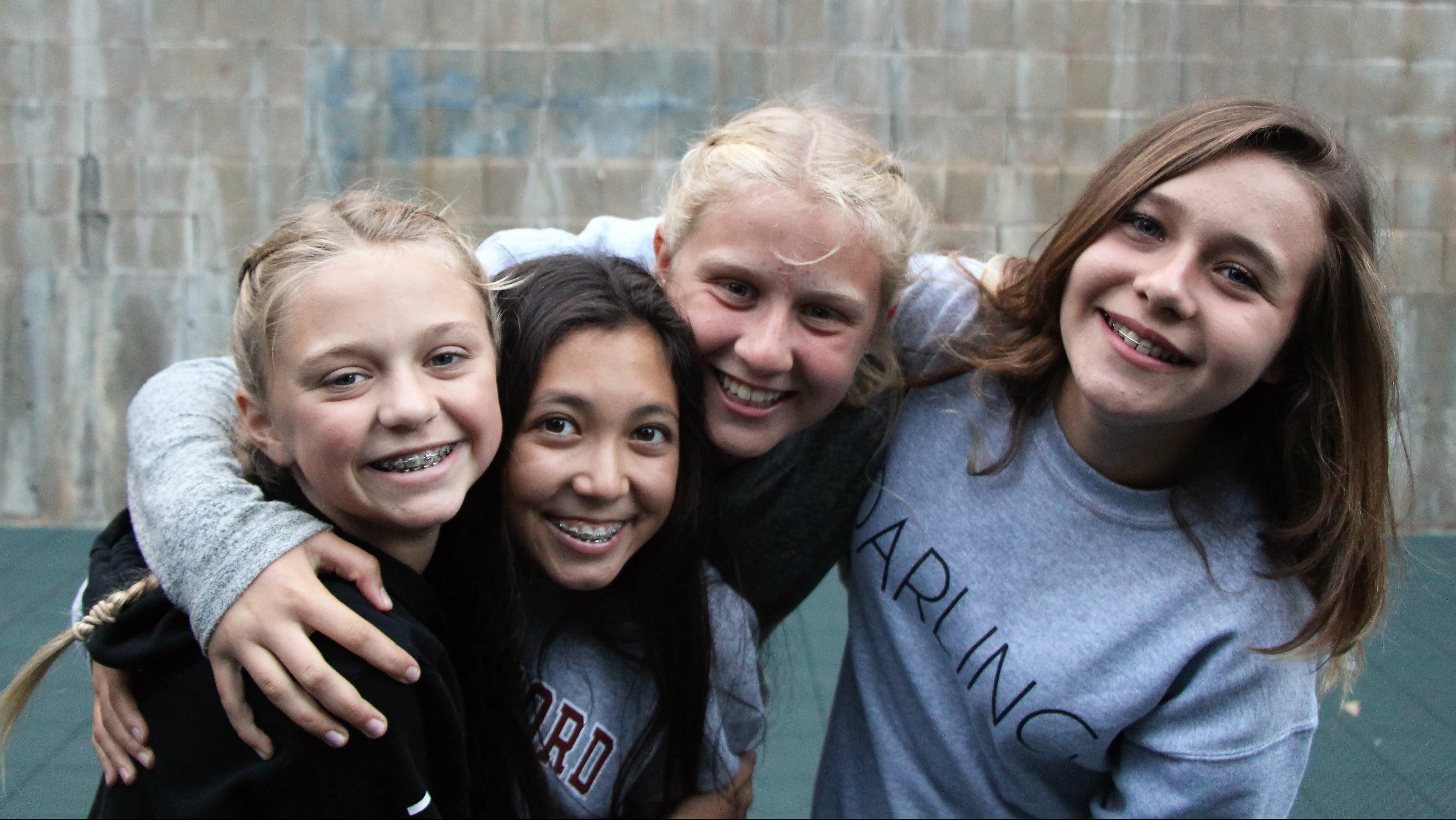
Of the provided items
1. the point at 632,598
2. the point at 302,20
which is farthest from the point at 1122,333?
the point at 302,20

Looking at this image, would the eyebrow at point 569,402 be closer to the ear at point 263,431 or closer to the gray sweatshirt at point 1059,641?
the ear at point 263,431

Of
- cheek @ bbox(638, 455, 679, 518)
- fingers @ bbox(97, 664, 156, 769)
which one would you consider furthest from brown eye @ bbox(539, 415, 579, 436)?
fingers @ bbox(97, 664, 156, 769)

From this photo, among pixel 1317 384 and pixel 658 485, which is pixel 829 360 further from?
pixel 1317 384

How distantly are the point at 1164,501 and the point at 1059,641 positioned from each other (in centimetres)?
27

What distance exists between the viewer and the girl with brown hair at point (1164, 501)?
5.25 ft

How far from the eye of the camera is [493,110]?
203 inches

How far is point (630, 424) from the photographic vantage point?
63.1 inches

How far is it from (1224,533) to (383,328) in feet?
4.06

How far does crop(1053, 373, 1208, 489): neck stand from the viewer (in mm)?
1743

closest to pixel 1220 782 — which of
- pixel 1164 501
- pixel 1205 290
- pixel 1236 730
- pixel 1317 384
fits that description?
pixel 1236 730

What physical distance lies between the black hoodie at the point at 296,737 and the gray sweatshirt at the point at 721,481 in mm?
81

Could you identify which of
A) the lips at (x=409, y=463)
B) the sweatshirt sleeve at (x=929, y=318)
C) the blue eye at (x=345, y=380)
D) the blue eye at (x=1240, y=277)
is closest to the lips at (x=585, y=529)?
the lips at (x=409, y=463)

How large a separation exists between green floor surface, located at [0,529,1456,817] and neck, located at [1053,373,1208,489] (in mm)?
760

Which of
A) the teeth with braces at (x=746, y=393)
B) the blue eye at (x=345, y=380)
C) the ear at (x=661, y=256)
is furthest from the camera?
the ear at (x=661, y=256)
